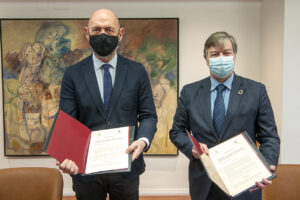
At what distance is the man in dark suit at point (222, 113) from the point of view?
4.57ft

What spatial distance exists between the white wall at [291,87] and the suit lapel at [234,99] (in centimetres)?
139

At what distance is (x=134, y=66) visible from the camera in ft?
5.00

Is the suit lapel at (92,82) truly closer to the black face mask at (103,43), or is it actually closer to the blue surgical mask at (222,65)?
the black face mask at (103,43)

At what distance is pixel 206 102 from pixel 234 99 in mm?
155

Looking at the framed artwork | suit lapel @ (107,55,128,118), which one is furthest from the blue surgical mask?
the framed artwork

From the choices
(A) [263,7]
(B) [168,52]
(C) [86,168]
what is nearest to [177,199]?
(B) [168,52]

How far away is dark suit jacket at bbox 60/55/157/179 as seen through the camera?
4.65ft

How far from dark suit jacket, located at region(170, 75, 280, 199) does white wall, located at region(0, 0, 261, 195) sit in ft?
5.68

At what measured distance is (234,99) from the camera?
142 cm

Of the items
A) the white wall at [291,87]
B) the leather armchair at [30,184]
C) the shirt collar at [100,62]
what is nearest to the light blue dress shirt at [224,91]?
the shirt collar at [100,62]

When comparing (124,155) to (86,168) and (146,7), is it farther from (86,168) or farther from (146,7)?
(146,7)

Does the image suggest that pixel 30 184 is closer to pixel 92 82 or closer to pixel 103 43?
Answer: pixel 92 82

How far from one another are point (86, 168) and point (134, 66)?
65 centimetres

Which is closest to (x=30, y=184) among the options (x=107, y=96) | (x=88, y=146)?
(x=88, y=146)
